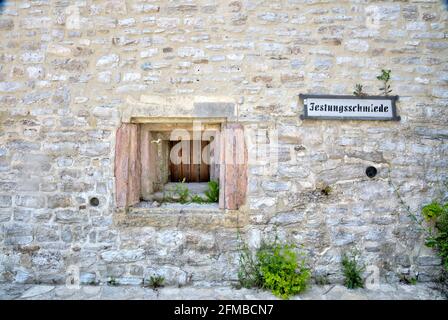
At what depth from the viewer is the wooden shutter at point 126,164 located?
3237 mm

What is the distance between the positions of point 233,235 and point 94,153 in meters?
1.69

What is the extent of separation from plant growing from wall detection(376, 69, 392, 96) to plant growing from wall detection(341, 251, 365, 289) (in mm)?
1720

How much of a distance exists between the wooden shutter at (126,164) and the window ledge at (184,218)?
155 mm

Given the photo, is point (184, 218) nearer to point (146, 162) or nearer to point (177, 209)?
point (177, 209)

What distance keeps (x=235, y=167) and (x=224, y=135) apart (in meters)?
0.36

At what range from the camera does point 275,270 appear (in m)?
3.09

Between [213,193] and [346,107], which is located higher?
[346,107]

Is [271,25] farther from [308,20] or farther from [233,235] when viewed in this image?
[233,235]

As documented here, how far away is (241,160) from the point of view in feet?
10.5

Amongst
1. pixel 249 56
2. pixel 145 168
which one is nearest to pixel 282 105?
pixel 249 56

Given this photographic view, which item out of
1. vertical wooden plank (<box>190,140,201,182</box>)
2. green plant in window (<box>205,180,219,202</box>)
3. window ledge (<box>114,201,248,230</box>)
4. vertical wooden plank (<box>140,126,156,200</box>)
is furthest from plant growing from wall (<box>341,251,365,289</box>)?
vertical wooden plank (<box>140,126,156,200</box>)

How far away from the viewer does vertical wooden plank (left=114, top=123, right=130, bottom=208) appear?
323cm

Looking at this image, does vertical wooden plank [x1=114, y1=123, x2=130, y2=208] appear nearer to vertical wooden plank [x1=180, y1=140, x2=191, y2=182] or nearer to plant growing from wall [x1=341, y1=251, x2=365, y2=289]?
vertical wooden plank [x1=180, y1=140, x2=191, y2=182]

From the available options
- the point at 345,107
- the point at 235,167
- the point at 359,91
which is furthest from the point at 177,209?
the point at 359,91
